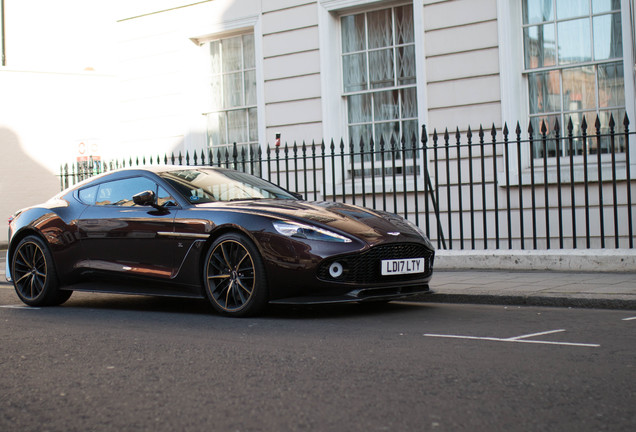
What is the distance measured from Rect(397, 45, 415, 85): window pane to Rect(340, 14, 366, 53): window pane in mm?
709

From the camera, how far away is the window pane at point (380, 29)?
42.9 ft

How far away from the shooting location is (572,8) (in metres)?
11.4

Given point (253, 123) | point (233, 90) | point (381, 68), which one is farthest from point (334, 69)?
point (233, 90)

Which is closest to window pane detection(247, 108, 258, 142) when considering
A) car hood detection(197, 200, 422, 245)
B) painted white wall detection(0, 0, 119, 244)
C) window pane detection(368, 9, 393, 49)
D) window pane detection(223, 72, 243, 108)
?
window pane detection(223, 72, 243, 108)

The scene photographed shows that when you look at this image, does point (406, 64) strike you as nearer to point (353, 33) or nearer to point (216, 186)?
point (353, 33)

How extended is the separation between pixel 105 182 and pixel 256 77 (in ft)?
20.1

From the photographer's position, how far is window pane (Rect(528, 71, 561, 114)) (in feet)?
38.2

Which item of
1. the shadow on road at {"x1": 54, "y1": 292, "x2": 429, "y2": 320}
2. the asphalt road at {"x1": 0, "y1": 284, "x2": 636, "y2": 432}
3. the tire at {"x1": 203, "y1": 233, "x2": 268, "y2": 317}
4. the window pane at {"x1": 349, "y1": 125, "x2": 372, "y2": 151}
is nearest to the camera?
the asphalt road at {"x1": 0, "y1": 284, "x2": 636, "y2": 432}

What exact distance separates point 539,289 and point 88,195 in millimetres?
4601

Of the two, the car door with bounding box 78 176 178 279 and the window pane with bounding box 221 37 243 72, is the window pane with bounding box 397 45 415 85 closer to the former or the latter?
the window pane with bounding box 221 37 243 72

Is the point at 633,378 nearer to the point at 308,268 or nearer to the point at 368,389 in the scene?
the point at 368,389

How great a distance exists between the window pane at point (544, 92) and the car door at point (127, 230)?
234 inches

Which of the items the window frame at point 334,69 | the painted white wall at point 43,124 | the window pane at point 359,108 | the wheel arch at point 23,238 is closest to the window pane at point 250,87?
the window frame at point 334,69

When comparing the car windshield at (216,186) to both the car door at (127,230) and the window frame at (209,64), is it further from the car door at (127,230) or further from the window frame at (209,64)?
the window frame at (209,64)
